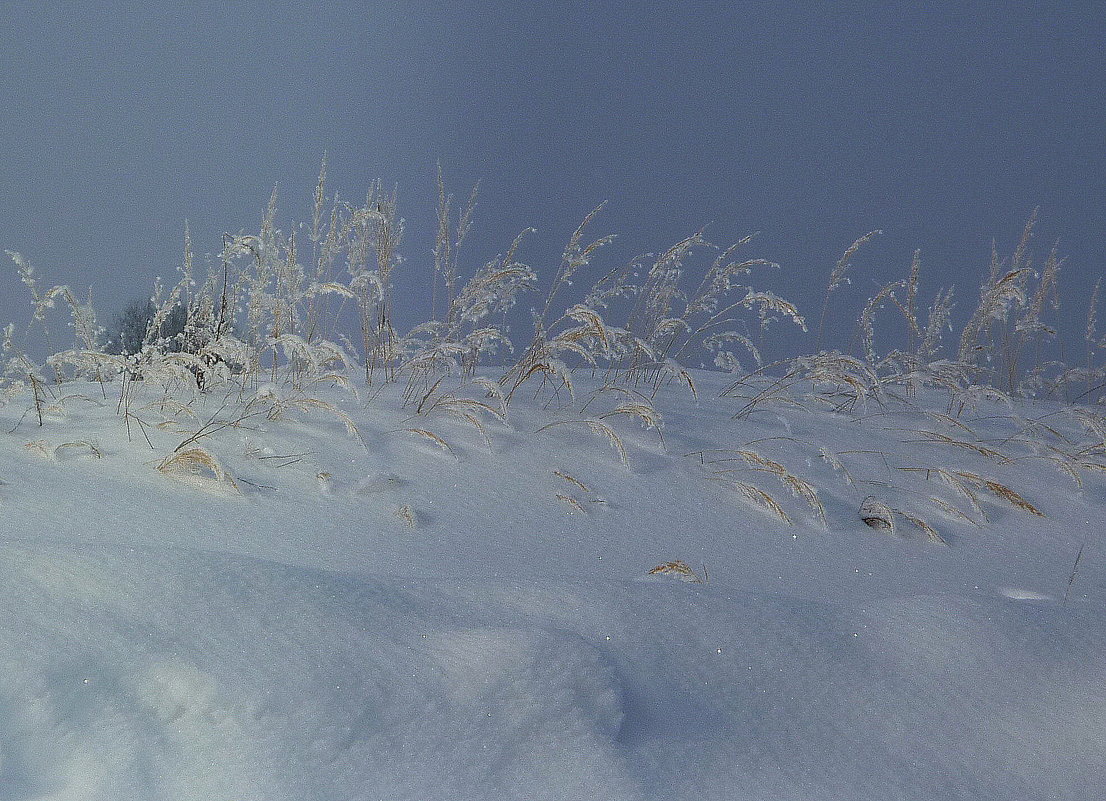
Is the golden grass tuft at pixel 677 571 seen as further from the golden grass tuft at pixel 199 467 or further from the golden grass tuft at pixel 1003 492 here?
the golden grass tuft at pixel 1003 492

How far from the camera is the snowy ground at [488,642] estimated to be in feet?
2.76

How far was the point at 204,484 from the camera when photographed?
158 centimetres

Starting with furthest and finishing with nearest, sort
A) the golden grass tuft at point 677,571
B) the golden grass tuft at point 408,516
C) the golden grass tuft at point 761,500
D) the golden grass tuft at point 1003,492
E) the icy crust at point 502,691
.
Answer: the golden grass tuft at point 1003,492 → the golden grass tuft at point 761,500 → the golden grass tuft at point 408,516 → the golden grass tuft at point 677,571 → the icy crust at point 502,691

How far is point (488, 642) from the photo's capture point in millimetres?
990

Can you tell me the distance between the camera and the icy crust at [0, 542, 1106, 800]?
2.70 feet

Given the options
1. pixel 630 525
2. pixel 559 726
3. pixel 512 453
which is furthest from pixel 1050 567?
pixel 559 726

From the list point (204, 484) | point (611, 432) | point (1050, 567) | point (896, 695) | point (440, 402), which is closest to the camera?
point (896, 695)

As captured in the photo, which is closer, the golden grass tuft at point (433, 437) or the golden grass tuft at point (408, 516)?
the golden grass tuft at point (408, 516)

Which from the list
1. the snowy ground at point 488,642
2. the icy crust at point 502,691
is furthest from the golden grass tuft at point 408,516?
the icy crust at point 502,691

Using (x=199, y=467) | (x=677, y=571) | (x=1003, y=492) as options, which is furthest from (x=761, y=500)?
(x=199, y=467)

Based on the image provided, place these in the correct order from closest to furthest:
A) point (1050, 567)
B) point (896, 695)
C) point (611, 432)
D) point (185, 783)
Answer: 1. point (185, 783)
2. point (896, 695)
3. point (1050, 567)
4. point (611, 432)

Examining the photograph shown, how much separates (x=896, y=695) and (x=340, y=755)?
0.70 meters

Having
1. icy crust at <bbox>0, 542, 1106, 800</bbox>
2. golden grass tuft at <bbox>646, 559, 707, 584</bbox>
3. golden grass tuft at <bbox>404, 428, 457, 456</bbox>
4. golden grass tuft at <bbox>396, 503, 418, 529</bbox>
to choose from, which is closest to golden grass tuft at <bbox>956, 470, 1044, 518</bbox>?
icy crust at <bbox>0, 542, 1106, 800</bbox>

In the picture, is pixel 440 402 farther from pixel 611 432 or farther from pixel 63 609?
pixel 63 609
